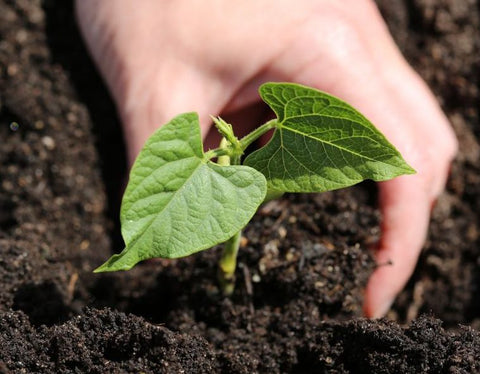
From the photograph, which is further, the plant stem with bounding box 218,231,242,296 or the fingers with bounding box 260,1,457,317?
the fingers with bounding box 260,1,457,317

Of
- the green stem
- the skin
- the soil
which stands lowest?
the soil

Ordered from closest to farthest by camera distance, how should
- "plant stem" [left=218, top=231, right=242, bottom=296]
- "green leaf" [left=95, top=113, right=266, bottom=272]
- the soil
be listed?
"green leaf" [left=95, top=113, right=266, bottom=272] → the soil → "plant stem" [left=218, top=231, right=242, bottom=296]

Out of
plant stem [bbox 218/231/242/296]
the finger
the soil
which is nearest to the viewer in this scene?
the soil

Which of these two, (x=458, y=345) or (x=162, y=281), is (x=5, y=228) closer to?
(x=162, y=281)

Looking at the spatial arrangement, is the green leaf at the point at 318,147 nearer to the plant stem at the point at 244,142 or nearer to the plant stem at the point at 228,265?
the plant stem at the point at 244,142

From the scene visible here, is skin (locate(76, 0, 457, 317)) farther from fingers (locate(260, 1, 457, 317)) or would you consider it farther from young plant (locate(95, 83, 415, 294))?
young plant (locate(95, 83, 415, 294))

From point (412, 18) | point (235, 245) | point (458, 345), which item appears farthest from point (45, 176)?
point (412, 18)

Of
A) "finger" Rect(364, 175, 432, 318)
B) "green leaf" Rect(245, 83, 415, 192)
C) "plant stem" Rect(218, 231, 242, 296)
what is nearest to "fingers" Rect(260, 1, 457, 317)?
"finger" Rect(364, 175, 432, 318)

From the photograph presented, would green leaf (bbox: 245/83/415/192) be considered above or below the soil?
above
